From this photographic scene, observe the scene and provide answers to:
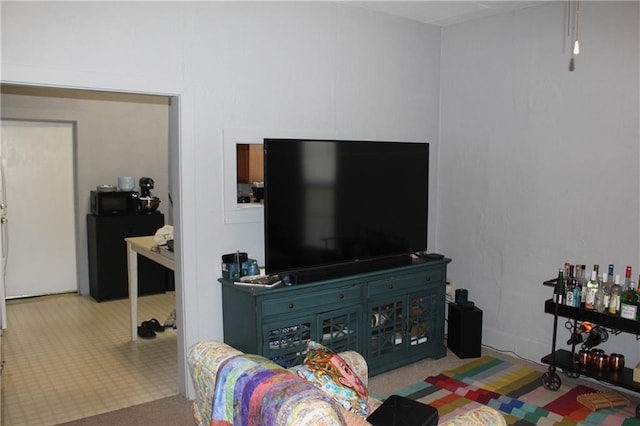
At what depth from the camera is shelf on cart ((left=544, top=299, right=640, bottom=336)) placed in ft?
11.3

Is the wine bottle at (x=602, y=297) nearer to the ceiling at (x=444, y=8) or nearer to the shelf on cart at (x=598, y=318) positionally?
the shelf on cart at (x=598, y=318)

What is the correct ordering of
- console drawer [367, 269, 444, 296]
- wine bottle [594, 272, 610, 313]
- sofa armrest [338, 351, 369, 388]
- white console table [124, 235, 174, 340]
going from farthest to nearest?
white console table [124, 235, 174, 340] < console drawer [367, 269, 444, 296] < wine bottle [594, 272, 610, 313] < sofa armrest [338, 351, 369, 388]

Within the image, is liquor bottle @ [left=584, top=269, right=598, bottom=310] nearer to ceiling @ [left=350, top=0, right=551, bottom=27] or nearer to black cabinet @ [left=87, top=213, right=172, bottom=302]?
ceiling @ [left=350, top=0, right=551, bottom=27]

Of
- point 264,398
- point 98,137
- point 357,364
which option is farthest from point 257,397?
point 98,137

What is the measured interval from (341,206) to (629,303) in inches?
75.8

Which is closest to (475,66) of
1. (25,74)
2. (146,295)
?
(25,74)

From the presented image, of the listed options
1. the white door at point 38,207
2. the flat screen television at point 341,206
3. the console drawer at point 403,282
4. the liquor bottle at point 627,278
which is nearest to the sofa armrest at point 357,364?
the flat screen television at point 341,206

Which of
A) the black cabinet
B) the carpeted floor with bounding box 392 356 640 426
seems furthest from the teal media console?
the black cabinet

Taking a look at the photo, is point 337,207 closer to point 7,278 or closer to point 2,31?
point 2,31

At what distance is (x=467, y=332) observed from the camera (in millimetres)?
4488

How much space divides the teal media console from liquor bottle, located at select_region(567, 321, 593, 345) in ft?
3.20

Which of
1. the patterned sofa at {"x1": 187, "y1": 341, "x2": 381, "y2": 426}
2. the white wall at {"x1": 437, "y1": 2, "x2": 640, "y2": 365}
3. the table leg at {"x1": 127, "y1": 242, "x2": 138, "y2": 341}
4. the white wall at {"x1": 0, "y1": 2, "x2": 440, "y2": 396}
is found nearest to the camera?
the patterned sofa at {"x1": 187, "y1": 341, "x2": 381, "y2": 426}

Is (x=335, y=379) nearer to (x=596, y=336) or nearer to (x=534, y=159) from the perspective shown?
(x=596, y=336)

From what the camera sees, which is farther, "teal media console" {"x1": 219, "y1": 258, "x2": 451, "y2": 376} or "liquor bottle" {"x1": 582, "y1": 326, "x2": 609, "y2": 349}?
"liquor bottle" {"x1": 582, "y1": 326, "x2": 609, "y2": 349}
